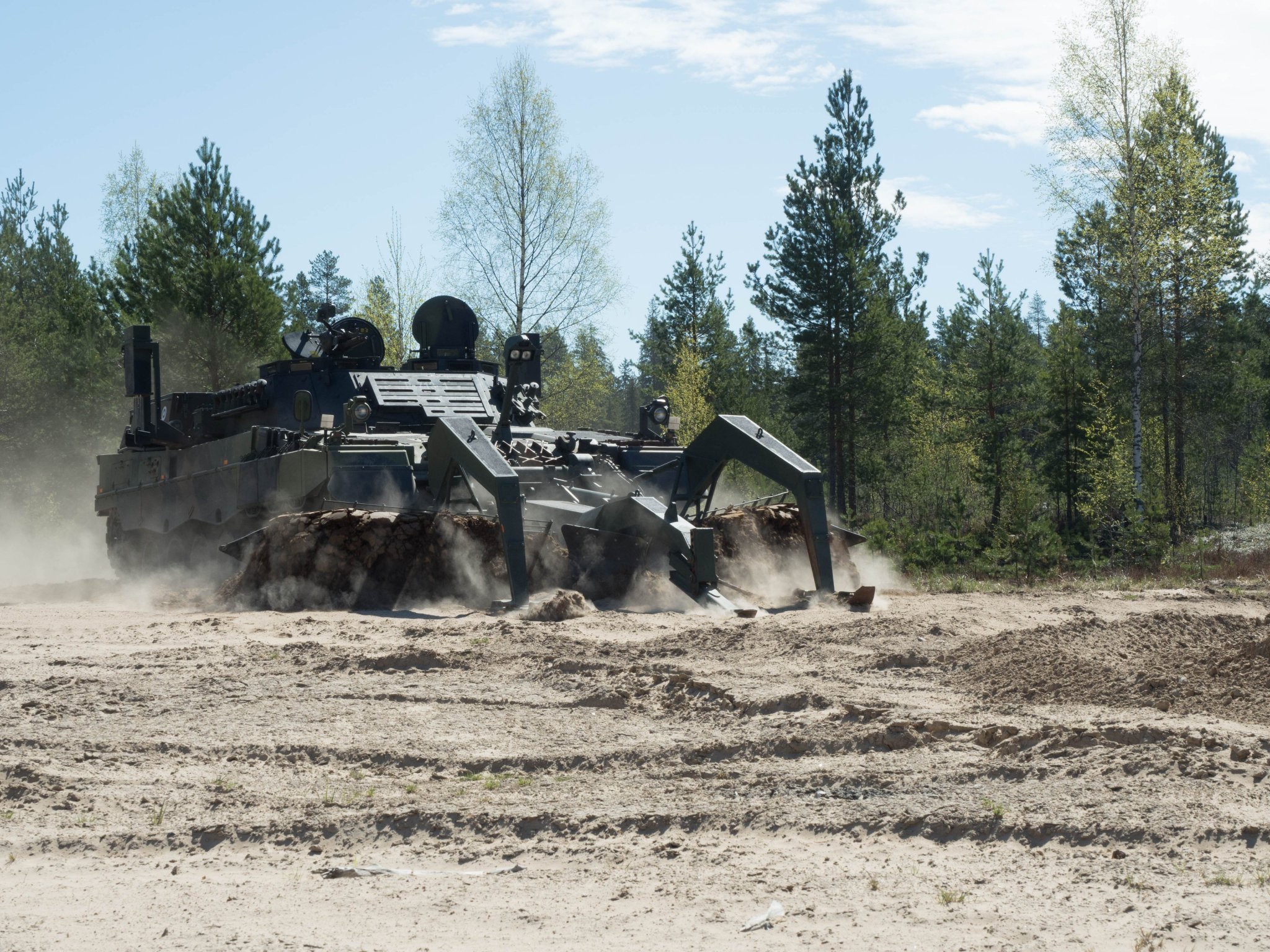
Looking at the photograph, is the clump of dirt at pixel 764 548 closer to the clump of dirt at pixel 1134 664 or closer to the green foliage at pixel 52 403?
the clump of dirt at pixel 1134 664

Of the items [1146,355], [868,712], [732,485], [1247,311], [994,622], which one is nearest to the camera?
[868,712]

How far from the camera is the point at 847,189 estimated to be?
34156 millimetres

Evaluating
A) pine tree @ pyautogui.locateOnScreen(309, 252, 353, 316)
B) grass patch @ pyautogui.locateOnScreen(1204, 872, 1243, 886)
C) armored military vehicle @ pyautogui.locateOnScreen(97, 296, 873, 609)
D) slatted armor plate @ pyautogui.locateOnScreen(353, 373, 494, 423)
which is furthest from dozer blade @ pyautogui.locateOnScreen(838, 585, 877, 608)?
pine tree @ pyautogui.locateOnScreen(309, 252, 353, 316)

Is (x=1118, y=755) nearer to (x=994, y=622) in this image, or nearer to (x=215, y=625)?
(x=994, y=622)

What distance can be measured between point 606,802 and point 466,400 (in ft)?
34.1

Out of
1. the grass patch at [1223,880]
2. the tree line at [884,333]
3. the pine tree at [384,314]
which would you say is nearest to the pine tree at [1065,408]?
the tree line at [884,333]

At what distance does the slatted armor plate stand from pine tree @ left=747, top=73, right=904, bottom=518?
18704 millimetres

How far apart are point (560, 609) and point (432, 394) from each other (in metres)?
5.44

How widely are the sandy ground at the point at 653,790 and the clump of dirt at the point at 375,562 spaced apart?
8.09 feet

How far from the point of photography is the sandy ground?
13.1 feet

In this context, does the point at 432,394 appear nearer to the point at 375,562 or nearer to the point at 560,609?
the point at 375,562

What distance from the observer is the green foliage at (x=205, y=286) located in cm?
2922

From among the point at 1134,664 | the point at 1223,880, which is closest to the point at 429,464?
the point at 1134,664

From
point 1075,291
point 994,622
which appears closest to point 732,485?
point 994,622
